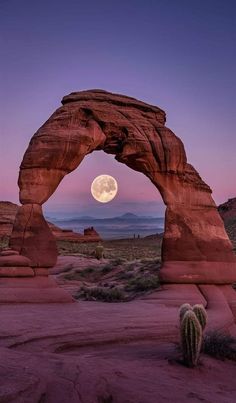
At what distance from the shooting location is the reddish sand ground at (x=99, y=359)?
497 centimetres

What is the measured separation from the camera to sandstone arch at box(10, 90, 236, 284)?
14.4 meters

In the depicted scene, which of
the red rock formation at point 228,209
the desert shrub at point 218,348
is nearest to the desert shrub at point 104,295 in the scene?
the desert shrub at point 218,348

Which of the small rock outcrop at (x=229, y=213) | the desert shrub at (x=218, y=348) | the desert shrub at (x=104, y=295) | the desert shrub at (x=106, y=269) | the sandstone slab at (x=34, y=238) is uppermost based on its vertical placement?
the small rock outcrop at (x=229, y=213)

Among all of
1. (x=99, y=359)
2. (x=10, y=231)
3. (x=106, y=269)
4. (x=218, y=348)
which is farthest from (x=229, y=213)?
(x=99, y=359)

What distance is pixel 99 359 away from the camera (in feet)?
22.2

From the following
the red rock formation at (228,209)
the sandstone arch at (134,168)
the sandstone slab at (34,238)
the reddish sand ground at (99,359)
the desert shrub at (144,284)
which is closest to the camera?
the reddish sand ground at (99,359)

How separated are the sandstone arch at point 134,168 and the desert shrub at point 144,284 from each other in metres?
4.07

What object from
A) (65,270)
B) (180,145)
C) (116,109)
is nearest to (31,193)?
(116,109)

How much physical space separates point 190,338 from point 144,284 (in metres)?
12.3

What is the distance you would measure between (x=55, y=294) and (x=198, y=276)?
16.0 feet

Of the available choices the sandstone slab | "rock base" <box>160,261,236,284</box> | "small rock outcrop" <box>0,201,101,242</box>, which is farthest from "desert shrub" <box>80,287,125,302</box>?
"small rock outcrop" <box>0,201,101,242</box>

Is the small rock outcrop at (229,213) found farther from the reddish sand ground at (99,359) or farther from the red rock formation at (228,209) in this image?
the reddish sand ground at (99,359)

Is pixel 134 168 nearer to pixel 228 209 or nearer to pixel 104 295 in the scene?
pixel 104 295

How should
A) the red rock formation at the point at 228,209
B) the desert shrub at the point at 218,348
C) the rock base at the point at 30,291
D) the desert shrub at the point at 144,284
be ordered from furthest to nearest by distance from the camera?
the red rock formation at the point at 228,209, the desert shrub at the point at 144,284, the rock base at the point at 30,291, the desert shrub at the point at 218,348
